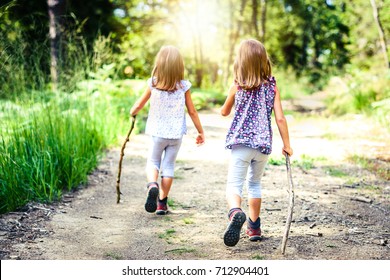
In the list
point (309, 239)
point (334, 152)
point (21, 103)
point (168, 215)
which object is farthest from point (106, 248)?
point (334, 152)

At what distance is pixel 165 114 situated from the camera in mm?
4344

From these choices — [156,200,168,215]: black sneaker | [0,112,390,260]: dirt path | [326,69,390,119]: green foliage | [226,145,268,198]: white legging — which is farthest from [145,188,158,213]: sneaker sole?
[326,69,390,119]: green foliage

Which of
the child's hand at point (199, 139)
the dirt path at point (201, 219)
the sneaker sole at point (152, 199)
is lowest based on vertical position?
the dirt path at point (201, 219)

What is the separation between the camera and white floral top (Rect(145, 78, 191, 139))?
14.2 ft

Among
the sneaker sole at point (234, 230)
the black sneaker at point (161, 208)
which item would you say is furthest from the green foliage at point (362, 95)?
the sneaker sole at point (234, 230)

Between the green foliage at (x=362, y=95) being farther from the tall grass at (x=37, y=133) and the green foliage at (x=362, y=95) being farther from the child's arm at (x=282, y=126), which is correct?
the child's arm at (x=282, y=126)

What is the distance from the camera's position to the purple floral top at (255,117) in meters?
3.57

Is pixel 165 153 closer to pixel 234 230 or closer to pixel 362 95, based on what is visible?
pixel 234 230

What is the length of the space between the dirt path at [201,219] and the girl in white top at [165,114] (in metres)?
0.33

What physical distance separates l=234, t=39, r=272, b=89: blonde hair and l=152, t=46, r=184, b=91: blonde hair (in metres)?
0.79

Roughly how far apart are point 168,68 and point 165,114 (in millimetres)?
418

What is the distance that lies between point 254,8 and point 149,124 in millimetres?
15984

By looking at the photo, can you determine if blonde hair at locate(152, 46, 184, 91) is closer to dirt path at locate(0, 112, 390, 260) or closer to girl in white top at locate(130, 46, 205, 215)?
girl in white top at locate(130, 46, 205, 215)
